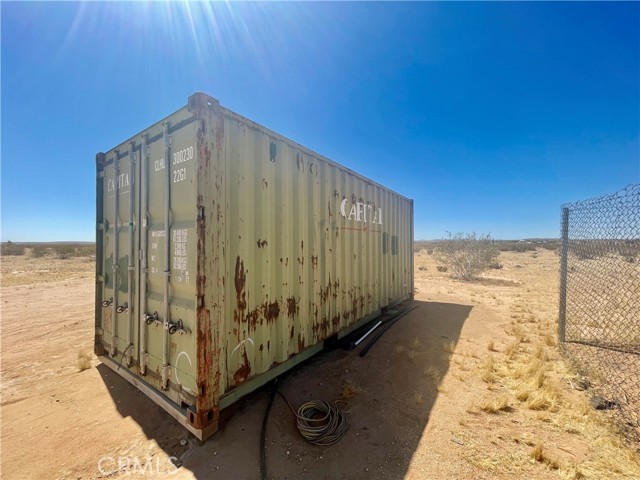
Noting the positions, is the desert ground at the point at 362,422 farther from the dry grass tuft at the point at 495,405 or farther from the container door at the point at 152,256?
the container door at the point at 152,256

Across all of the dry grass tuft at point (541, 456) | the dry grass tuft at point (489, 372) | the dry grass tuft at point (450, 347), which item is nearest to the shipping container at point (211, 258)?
the dry grass tuft at point (450, 347)

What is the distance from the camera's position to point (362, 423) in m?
3.09

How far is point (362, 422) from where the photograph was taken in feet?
10.2

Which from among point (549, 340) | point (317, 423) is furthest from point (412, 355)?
point (549, 340)

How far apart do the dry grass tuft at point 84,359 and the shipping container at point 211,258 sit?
39 centimetres

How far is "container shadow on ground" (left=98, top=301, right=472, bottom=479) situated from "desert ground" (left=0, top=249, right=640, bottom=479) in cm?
1

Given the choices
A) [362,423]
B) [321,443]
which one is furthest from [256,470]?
[362,423]

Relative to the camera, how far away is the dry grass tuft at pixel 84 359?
4.30m

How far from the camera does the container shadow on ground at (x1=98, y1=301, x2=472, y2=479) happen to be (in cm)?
251

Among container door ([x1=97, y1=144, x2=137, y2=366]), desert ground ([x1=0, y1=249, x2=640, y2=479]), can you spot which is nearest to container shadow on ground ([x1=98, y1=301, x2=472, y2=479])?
desert ground ([x1=0, y1=249, x2=640, y2=479])

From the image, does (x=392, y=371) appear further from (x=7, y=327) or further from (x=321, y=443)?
(x=7, y=327)

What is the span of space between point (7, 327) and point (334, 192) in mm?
8359

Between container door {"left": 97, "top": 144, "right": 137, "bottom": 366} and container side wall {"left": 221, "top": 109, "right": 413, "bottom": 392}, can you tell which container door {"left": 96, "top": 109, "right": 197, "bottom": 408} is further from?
container side wall {"left": 221, "top": 109, "right": 413, "bottom": 392}

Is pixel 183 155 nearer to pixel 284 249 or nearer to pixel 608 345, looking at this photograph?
pixel 284 249
